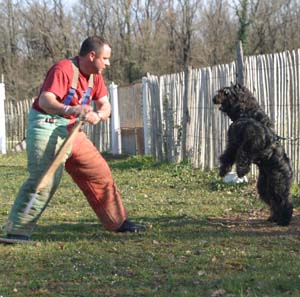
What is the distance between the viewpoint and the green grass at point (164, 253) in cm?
493

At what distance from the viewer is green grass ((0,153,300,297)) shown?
493 cm

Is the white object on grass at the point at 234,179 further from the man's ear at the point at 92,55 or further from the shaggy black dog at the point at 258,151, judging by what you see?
the man's ear at the point at 92,55

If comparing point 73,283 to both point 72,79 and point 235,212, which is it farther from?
point 235,212

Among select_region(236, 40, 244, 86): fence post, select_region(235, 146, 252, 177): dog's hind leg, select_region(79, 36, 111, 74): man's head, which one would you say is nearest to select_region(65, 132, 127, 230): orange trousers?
select_region(79, 36, 111, 74): man's head

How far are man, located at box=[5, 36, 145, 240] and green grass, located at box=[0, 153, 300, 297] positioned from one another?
410 mm

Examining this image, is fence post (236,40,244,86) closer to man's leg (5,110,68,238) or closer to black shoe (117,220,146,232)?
black shoe (117,220,146,232)

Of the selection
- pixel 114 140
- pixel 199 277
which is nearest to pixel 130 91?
pixel 114 140

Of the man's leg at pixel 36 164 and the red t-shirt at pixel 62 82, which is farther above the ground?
the red t-shirt at pixel 62 82

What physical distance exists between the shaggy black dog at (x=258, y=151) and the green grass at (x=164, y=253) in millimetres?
323

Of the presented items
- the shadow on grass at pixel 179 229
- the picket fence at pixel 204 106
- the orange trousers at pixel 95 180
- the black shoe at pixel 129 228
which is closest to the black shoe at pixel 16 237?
the shadow on grass at pixel 179 229

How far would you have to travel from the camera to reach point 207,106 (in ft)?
40.8

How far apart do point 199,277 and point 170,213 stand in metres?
2.97

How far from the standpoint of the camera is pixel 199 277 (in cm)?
514

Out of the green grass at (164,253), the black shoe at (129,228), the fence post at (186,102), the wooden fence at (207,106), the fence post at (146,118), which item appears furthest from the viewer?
the fence post at (146,118)
